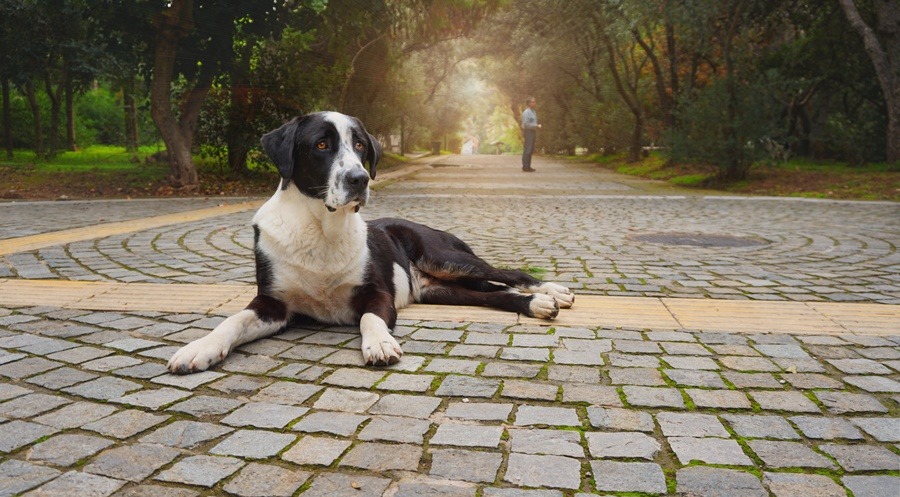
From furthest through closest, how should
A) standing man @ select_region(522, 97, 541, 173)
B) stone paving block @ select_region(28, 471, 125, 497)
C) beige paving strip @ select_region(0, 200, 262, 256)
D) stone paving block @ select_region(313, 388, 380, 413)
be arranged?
standing man @ select_region(522, 97, 541, 173) → beige paving strip @ select_region(0, 200, 262, 256) → stone paving block @ select_region(313, 388, 380, 413) → stone paving block @ select_region(28, 471, 125, 497)

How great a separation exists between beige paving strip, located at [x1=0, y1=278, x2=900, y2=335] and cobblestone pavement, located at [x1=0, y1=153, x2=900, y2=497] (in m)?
0.15

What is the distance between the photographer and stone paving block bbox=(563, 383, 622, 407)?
9.64ft

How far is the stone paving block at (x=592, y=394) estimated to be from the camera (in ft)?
9.64

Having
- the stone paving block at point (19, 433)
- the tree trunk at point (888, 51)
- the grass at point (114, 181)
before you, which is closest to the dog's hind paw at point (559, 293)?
the stone paving block at point (19, 433)

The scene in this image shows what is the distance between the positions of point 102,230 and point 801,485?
327 inches

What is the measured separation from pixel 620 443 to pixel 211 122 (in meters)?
15.0

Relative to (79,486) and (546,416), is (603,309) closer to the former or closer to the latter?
(546,416)

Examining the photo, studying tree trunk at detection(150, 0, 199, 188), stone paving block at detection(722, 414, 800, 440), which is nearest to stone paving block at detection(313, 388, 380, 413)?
stone paving block at detection(722, 414, 800, 440)

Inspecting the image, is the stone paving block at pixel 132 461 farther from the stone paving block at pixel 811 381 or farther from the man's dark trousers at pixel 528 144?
the man's dark trousers at pixel 528 144

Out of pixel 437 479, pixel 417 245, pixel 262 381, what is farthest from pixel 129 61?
pixel 437 479

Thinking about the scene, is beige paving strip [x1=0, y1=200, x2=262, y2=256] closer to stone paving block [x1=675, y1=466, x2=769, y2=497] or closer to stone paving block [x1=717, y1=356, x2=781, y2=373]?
stone paving block [x1=717, y1=356, x2=781, y2=373]

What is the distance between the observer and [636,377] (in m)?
3.23

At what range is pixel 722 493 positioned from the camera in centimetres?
218

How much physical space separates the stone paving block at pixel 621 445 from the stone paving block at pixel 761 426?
394 mm
